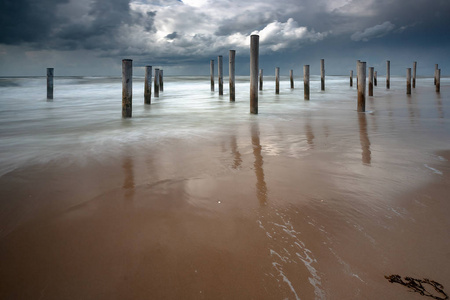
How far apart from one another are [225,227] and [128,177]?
144 centimetres

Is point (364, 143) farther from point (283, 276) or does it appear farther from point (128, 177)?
point (283, 276)

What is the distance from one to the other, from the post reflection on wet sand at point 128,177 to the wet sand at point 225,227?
0.06 ft

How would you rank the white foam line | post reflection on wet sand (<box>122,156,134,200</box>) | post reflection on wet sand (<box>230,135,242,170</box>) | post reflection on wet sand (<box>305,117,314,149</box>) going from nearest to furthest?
the white foam line < post reflection on wet sand (<box>122,156,134,200</box>) < post reflection on wet sand (<box>230,135,242,170</box>) < post reflection on wet sand (<box>305,117,314,149</box>)

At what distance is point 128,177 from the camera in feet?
9.66

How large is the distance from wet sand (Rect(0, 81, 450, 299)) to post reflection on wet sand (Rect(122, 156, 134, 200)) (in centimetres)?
2

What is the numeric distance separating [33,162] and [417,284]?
3887 mm

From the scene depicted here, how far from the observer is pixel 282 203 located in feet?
7.39

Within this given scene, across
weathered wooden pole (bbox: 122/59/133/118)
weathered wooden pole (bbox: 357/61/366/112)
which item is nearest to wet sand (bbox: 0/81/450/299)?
weathered wooden pole (bbox: 122/59/133/118)

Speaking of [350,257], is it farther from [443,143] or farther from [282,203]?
[443,143]

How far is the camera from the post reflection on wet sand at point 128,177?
2502 mm

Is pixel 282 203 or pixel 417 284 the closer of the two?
pixel 417 284

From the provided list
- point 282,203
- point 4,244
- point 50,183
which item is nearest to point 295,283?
point 282,203

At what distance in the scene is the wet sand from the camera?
4.52 feet

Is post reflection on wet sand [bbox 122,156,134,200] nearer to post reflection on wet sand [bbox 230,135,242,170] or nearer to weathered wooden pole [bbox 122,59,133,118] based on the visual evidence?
post reflection on wet sand [bbox 230,135,242,170]
